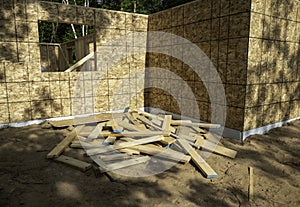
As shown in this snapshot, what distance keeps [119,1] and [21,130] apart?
72.6 ft

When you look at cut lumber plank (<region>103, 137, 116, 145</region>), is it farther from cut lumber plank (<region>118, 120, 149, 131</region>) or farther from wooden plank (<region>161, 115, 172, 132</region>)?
wooden plank (<region>161, 115, 172, 132</region>)

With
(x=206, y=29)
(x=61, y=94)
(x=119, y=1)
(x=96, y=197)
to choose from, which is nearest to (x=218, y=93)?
(x=206, y=29)

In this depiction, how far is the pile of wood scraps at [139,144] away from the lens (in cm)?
478

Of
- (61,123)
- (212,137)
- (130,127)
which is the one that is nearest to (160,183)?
(212,137)

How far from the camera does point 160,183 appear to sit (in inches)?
161

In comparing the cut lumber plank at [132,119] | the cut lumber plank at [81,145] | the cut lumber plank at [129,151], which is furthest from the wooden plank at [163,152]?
the cut lumber plank at [132,119]

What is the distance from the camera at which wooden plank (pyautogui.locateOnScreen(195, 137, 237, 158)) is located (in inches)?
207

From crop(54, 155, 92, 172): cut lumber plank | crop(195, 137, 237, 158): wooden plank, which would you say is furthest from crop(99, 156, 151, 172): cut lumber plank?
crop(195, 137, 237, 158): wooden plank

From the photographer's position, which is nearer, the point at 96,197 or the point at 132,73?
the point at 96,197

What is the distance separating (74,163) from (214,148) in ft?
10.8

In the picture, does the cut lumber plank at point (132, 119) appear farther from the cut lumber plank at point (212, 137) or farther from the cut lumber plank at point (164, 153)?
the cut lumber plank at point (212, 137)

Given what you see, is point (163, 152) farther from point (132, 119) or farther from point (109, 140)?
point (132, 119)

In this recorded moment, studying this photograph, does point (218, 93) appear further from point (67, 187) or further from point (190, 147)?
point (67, 187)

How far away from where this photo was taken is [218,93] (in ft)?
21.3
